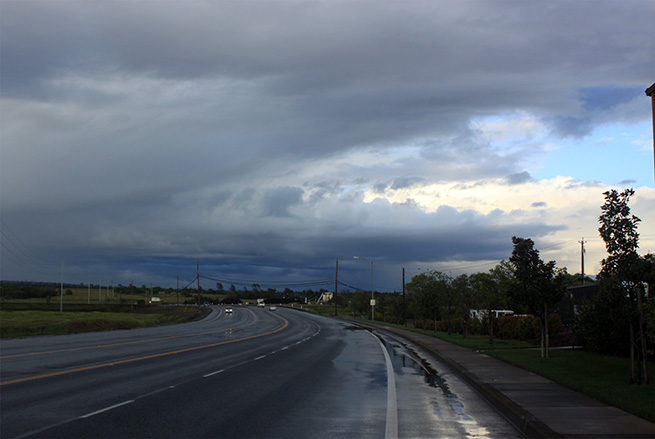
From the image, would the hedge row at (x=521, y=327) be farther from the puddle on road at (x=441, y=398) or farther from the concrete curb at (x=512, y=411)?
the concrete curb at (x=512, y=411)

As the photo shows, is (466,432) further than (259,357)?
No

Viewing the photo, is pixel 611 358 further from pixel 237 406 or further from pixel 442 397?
pixel 237 406

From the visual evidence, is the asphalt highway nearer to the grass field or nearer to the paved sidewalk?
the paved sidewalk

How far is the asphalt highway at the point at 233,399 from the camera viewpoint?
8781 millimetres

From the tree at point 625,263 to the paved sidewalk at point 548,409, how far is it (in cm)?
222

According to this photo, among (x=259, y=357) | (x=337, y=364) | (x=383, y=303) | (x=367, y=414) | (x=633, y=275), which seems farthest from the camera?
(x=383, y=303)

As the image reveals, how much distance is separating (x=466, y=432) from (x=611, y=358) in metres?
11.5

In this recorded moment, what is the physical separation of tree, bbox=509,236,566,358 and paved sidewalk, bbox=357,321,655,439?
4.88 metres

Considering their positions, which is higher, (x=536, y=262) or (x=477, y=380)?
(x=536, y=262)

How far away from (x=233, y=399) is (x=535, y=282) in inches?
505

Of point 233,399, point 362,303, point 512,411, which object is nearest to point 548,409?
point 512,411

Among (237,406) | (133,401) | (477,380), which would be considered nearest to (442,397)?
(477,380)

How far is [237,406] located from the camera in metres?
10.8

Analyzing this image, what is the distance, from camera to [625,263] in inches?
492
